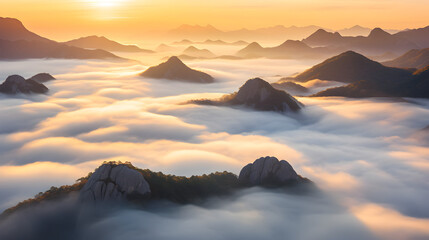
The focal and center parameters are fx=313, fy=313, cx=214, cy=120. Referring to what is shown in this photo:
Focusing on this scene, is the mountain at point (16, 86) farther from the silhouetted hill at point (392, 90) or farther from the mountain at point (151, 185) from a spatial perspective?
the silhouetted hill at point (392, 90)

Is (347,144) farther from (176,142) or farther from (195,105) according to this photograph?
(195,105)

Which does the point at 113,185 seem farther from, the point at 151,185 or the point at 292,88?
the point at 292,88

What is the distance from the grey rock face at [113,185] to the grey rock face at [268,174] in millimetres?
15511

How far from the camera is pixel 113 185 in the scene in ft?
111

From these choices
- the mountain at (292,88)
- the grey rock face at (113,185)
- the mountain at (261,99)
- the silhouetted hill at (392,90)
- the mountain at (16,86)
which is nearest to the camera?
the grey rock face at (113,185)

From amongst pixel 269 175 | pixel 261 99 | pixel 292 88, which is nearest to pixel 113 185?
pixel 269 175

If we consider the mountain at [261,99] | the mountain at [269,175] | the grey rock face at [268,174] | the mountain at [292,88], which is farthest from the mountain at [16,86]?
the mountain at [269,175]

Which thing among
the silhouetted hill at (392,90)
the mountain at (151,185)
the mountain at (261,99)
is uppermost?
the silhouetted hill at (392,90)

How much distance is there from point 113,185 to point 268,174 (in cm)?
2070

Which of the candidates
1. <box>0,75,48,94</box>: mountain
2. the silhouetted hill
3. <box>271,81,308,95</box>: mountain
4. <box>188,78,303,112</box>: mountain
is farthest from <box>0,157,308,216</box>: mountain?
<box>271,81,308,95</box>: mountain

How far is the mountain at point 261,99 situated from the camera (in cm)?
11525

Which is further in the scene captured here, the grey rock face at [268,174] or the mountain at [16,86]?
the mountain at [16,86]

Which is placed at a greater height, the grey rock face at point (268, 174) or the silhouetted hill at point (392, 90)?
the silhouetted hill at point (392, 90)

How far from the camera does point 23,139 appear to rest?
3556 inches
